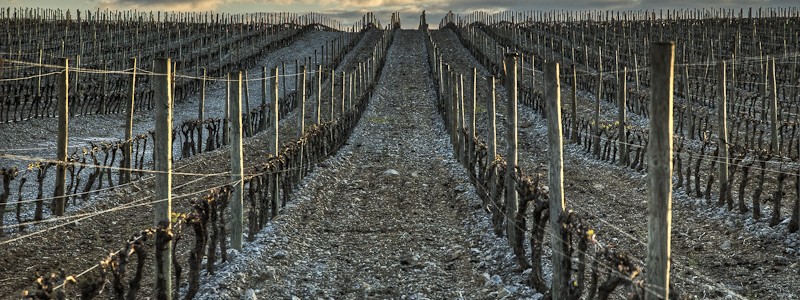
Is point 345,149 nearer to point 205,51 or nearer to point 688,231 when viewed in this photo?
point 688,231

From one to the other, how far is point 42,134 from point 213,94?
53.5 feet


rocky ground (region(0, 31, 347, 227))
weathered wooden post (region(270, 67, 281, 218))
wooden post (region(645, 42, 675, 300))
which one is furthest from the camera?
rocky ground (region(0, 31, 347, 227))

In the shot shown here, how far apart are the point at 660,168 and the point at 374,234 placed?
737cm

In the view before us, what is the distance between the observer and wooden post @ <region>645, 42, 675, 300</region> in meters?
5.97

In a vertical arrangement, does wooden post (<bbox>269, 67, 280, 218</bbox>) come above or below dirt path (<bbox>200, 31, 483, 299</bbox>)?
above

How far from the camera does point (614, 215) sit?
46.3 feet

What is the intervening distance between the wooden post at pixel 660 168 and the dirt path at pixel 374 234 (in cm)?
388

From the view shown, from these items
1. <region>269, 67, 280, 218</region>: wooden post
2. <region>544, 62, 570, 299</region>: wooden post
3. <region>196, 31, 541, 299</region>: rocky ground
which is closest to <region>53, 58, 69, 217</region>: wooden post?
<region>269, 67, 280, 218</region>: wooden post

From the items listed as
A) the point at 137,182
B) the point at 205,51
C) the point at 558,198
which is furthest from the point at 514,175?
the point at 205,51

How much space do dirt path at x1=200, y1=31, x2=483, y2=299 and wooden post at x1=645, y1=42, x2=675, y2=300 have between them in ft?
12.7

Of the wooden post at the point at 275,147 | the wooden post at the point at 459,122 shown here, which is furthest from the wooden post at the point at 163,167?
the wooden post at the point at 459,122

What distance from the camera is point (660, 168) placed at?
6.07m

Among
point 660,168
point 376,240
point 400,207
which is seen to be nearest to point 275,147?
point 400,207

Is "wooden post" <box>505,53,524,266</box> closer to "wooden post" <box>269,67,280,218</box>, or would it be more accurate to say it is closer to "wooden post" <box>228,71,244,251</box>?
"wooden post" <box>228,71,244,251</box>
